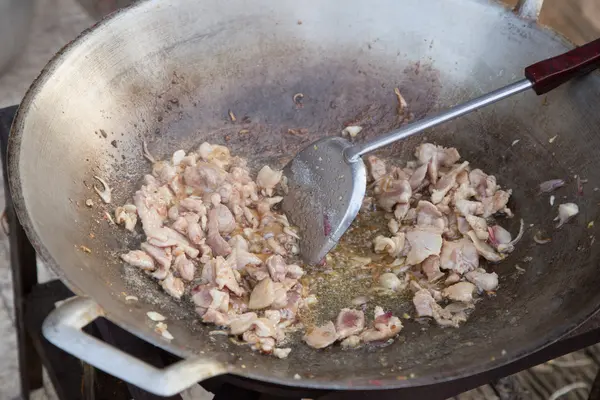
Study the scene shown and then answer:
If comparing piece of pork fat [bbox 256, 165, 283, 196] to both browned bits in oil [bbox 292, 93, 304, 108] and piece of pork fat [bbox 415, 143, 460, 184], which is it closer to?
browned bits in oil [bbox 292, 93, 304, 108]

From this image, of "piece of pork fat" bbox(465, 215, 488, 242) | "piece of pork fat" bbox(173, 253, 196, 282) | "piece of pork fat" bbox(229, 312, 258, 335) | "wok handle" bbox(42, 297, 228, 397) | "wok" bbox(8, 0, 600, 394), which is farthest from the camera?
"piece of pork fat" bbox(465, 215, 488, 242)

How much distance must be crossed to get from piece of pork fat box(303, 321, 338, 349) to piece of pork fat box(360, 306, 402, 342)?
0.18 ft

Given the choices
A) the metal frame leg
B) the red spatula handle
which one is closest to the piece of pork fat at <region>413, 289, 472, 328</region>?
the red spatula handle

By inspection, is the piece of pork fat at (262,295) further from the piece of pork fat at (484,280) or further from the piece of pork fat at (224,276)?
the piece of pork fat at (484,280)

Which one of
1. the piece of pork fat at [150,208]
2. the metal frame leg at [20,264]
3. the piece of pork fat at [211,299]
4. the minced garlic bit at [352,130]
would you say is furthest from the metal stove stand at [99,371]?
the minced garlic bit at [352,130]

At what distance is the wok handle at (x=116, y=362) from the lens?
71cm

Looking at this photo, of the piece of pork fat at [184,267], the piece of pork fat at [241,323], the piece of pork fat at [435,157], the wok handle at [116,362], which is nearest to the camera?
the wok handle at [116,362]

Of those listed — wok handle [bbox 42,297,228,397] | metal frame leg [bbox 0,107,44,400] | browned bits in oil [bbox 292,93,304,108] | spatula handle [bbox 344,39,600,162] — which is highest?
spatula handle [bbox 344,39,600,162]

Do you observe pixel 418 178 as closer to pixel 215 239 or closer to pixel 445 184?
pixel 445 184

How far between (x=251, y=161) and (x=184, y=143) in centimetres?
16

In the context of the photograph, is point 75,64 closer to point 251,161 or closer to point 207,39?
point 207,39

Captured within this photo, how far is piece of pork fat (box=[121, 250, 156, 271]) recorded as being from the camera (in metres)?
1.08

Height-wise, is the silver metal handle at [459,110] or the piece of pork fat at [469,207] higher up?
the silver metal handle at [459,110]

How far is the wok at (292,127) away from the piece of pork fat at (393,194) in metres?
0.15
